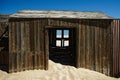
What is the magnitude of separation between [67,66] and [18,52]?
337 centimetres

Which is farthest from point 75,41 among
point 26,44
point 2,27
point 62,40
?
point 2,27

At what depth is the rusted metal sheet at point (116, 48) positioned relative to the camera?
13477 millimetres

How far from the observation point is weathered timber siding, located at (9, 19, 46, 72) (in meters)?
12.5

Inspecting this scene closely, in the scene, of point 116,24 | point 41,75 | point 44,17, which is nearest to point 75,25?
point 44,17

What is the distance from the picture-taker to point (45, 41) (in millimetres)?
12609

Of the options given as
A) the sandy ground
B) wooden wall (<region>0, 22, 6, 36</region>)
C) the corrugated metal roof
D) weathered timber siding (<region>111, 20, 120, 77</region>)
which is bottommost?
the sandy ground

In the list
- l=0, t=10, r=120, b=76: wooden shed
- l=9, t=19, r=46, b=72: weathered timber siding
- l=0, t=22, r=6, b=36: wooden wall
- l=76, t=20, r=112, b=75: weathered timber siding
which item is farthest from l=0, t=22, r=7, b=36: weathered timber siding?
l=76, t=20, r=112, b=75: weathered timber siding

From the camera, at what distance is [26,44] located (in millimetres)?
12586

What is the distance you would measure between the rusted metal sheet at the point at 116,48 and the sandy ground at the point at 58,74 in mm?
915

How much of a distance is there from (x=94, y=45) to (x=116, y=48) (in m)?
1.62

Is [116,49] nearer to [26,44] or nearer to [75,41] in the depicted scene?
[75,41]


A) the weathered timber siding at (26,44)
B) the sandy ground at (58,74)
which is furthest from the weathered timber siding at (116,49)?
the weathered timber siding at (26,44)

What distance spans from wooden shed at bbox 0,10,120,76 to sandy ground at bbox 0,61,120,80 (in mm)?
428

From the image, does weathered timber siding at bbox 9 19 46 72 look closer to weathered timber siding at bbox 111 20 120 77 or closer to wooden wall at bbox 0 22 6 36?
wooden wall at bbox 0 22 6 36
